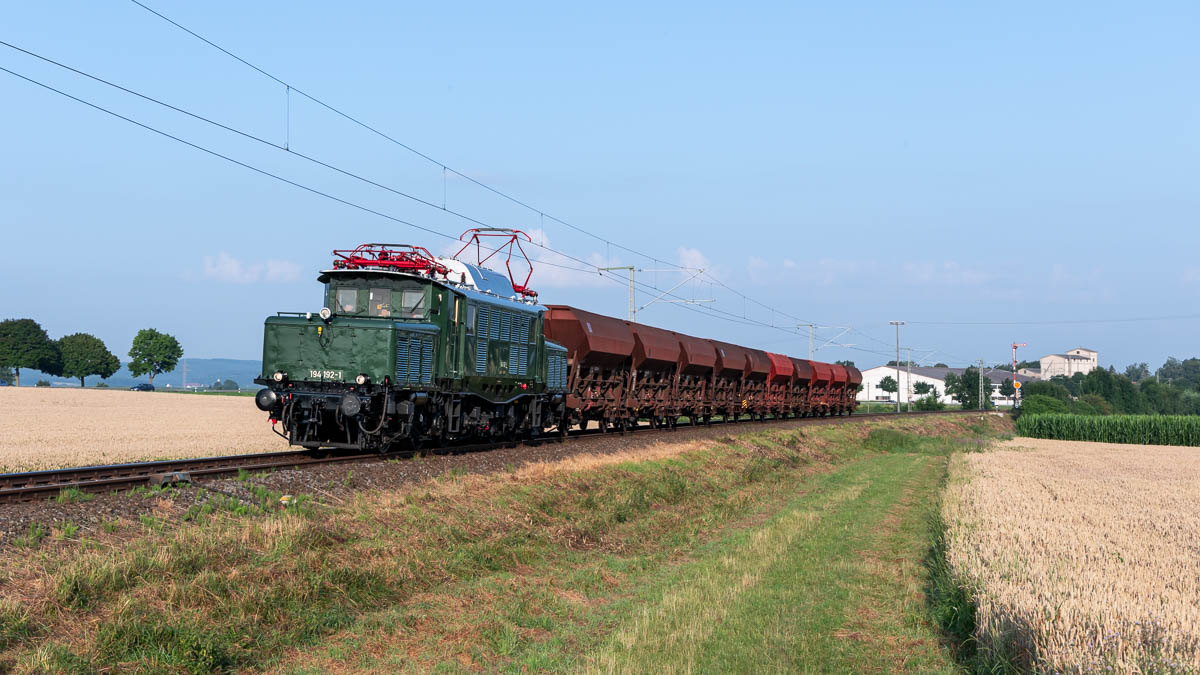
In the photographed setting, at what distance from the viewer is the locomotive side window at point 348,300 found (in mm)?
21828

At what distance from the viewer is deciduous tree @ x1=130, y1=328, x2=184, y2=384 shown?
16462 centimetres

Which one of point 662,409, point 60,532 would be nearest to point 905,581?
point 60,532

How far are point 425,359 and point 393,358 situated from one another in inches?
52.9

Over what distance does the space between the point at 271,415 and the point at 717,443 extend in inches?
633

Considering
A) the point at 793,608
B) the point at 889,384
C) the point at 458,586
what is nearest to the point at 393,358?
the point at 458,586

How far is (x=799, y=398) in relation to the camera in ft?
205

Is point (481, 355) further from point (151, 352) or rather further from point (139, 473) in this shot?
point (151, 352)

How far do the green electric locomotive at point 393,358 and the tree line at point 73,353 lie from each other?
144 m

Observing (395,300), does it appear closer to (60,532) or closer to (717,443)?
(60,532)

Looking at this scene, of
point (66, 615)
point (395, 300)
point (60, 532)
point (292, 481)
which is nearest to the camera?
point (66, 615)

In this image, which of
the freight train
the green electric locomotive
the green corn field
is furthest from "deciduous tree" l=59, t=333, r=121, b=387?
the green electric locomotive

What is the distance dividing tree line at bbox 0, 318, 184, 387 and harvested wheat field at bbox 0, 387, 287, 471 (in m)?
107

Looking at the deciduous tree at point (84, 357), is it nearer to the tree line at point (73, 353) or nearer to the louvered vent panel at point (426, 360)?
the tree line at point (73, 353)

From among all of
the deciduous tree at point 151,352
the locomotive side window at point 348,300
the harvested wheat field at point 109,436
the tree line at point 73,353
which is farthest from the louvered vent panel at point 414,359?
the deciduous tree at point 151,352
